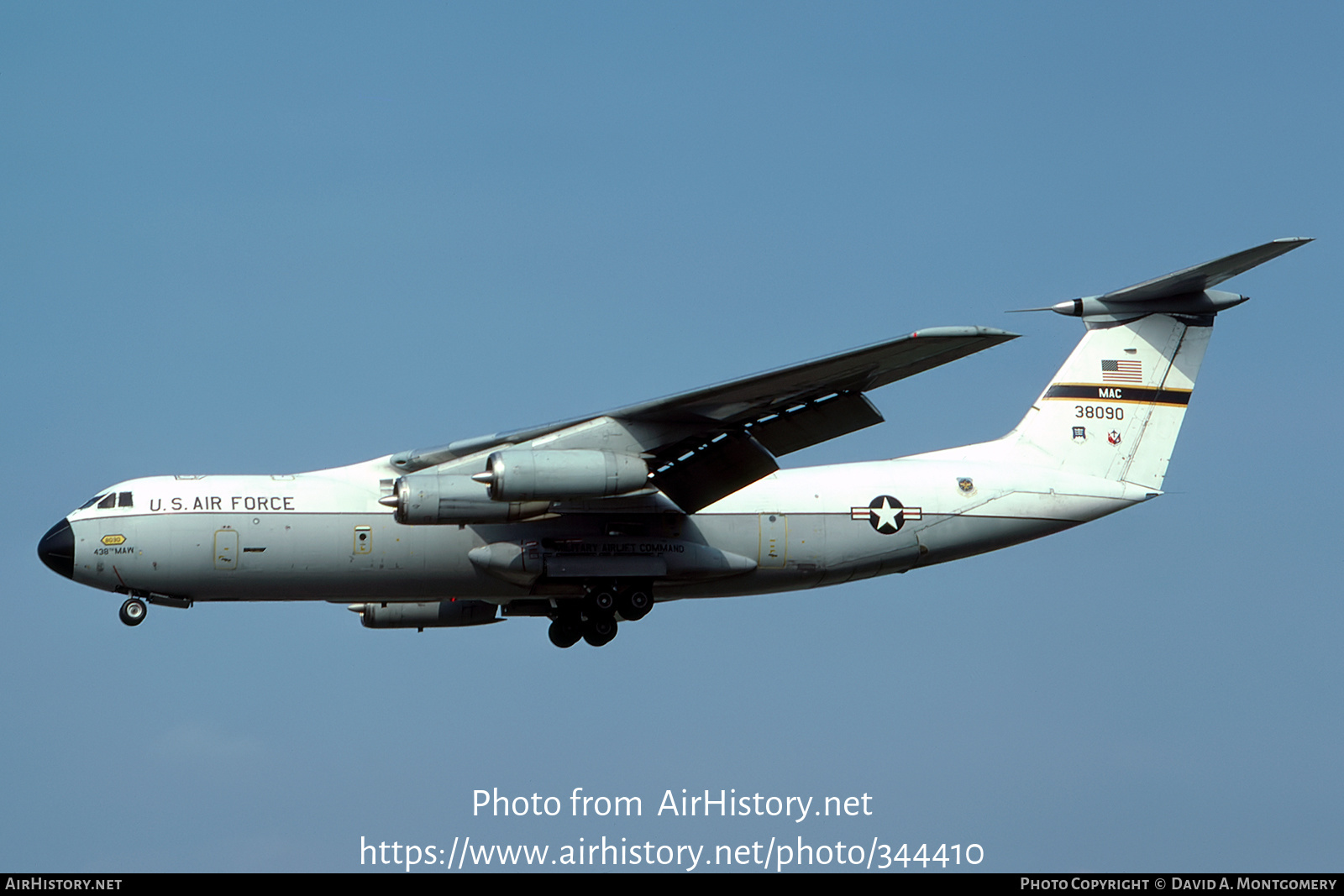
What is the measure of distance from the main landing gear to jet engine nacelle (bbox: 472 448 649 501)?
2.47m

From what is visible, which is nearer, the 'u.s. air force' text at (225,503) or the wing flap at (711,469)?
the 'u.s. air force' text at (225,503)

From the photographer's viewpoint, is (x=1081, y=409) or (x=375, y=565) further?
(x=1081, y=409)

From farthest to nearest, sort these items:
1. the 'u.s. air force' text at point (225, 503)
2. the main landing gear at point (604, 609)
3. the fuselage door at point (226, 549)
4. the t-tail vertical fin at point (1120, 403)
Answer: the t-tail vertical fin at point (1120, 403)
the main landing gear at point (604, 609)
the 'u.s. air force' text at point (225, 503)
the fuselage door at point (226, 549)

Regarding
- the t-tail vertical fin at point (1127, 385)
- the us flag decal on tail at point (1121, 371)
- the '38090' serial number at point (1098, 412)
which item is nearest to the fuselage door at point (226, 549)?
the t-tail vertical fin at point (1127, 385)

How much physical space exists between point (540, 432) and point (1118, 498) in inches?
345

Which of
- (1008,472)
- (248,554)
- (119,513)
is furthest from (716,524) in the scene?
(119,513)

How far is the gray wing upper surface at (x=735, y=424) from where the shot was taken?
1998cm

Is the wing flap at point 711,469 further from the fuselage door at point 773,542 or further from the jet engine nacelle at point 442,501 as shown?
the jet engine nacelle at point 442,501

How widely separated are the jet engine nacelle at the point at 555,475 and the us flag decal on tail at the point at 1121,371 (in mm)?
8593

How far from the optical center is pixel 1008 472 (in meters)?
24.1

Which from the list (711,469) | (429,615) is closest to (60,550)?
(429,615)

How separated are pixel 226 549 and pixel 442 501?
2913 millimetres
